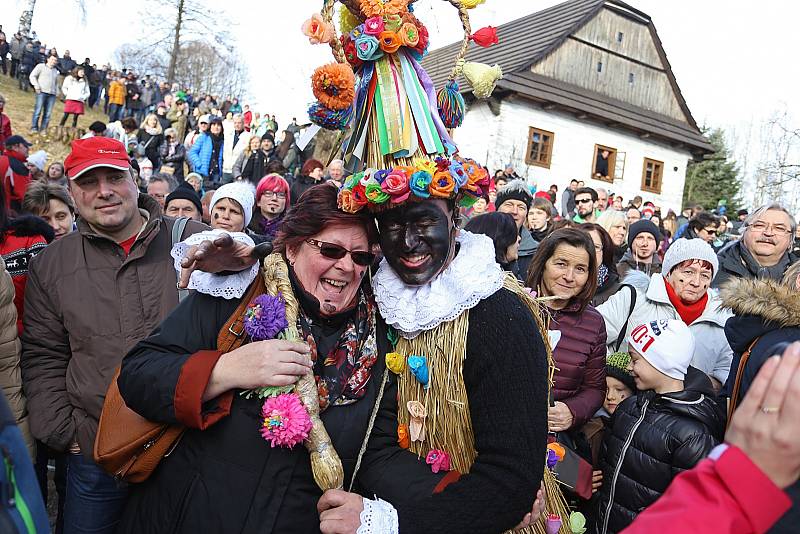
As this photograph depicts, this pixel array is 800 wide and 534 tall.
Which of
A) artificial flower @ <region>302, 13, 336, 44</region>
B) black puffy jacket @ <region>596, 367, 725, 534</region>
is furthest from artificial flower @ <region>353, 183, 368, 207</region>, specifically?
black puffy jacket @ <region>596, 367, 725, 534</region>

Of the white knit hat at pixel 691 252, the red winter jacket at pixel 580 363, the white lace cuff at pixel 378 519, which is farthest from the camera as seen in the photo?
the white knit hat at pixel 691 252

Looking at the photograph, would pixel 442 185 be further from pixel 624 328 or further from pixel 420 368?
pixel 624 328

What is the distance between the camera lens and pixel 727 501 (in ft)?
3.32

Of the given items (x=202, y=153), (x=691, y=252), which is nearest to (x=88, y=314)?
(x=691, y=252)

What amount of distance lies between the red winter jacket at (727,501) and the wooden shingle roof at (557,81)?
2119cm

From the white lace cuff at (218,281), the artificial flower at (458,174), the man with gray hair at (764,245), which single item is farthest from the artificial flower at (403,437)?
the man with gray hair at (764,245)

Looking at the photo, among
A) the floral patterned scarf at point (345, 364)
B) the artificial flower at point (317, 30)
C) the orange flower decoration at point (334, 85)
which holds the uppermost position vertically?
the artificial flower at point (317, 30)

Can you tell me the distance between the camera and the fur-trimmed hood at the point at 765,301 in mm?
2557

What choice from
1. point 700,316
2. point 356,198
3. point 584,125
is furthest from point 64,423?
point 584,125

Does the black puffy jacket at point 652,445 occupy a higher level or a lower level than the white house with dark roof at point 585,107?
lower

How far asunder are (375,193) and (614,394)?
2.17 m

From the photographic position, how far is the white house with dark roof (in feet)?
73.0

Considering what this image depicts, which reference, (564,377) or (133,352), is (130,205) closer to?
(133,352)

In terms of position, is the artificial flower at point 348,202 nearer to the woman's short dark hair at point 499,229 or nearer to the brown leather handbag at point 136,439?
the brown leather handbag at point 136,439
